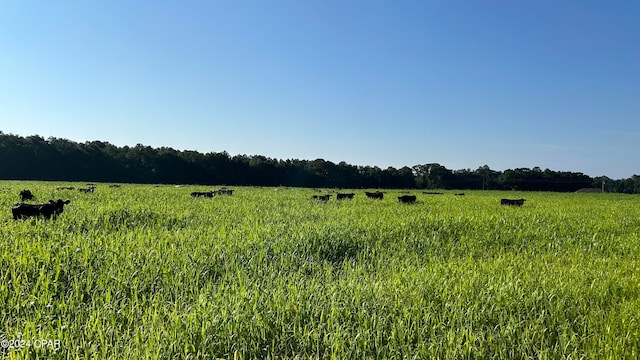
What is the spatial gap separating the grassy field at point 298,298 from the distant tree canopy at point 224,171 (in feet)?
258

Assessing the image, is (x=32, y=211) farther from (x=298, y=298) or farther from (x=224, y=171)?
(x=224, y=171)

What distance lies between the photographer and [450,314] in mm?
3875

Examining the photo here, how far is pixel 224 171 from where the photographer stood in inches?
3588

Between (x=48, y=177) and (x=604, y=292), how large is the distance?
86.7 m

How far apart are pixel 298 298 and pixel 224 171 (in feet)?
295

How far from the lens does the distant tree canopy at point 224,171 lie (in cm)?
7294

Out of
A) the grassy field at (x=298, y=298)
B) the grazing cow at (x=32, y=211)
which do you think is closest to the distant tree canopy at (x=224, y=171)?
the grazing cow at (x=32, y=211)

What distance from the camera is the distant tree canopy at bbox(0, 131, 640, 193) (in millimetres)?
72938

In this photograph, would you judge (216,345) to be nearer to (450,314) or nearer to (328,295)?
(328,295)

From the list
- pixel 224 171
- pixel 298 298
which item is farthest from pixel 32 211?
pixel 224 171

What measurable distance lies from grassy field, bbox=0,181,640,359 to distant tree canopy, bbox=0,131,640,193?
78571 millimetres

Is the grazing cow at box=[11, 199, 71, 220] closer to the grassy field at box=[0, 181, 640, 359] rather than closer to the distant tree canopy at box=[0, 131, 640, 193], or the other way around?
the grassy field at box=[0, 181, 640, 359]

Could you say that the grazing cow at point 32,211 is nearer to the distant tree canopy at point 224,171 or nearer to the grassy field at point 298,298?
the grassy field at point 298,298

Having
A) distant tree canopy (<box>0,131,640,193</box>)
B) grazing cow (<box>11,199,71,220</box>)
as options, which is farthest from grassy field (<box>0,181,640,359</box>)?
distant tree canopy (<box>0,131,640,193</box>)
